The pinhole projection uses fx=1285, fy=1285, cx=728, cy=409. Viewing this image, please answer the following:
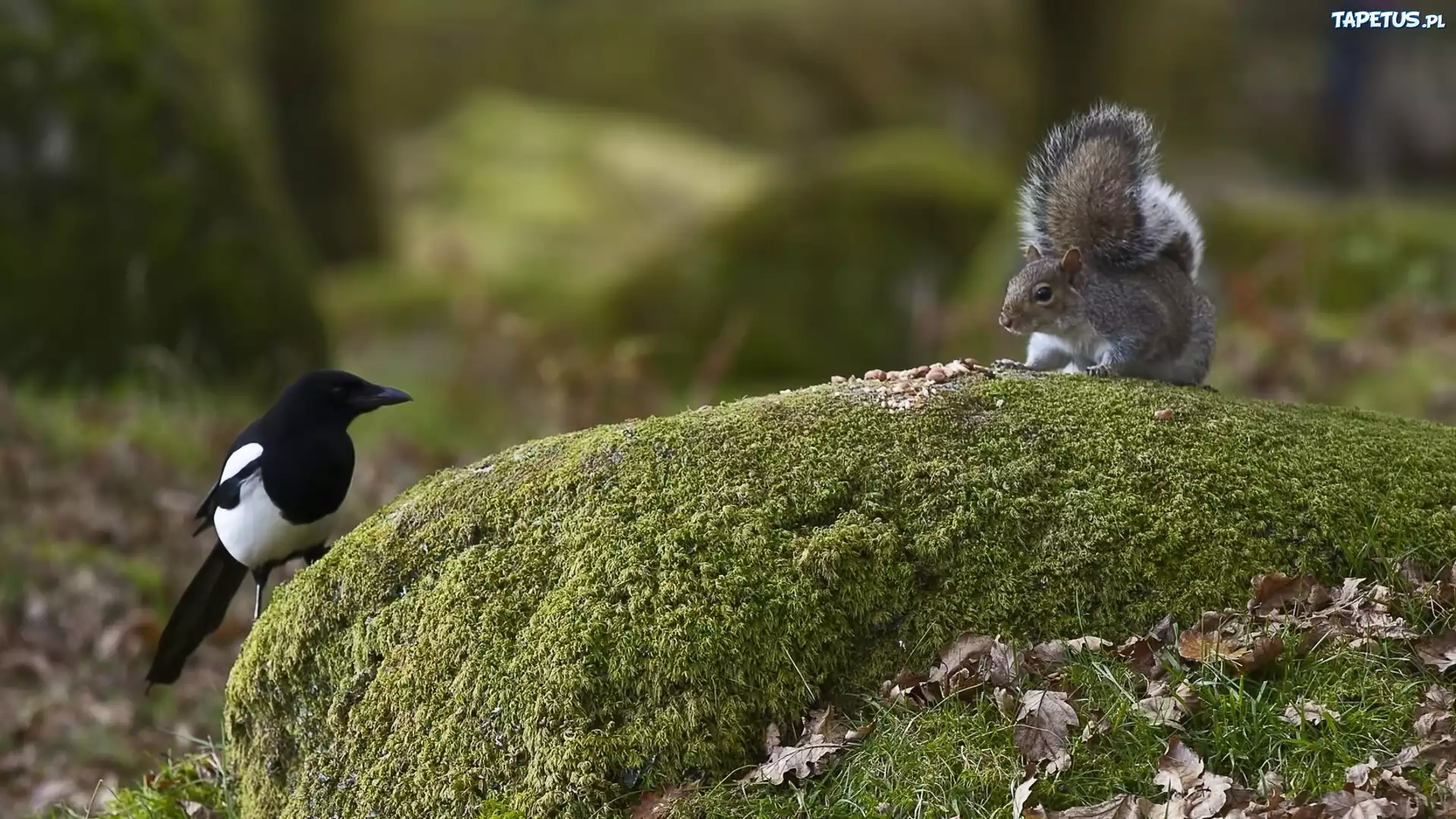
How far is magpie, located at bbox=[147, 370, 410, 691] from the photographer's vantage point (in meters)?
3.63

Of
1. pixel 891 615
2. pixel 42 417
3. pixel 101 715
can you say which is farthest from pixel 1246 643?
pixel 42 417

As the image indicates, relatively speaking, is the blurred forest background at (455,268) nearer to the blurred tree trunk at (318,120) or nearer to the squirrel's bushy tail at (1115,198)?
the blurred tree trunk at (318,120)

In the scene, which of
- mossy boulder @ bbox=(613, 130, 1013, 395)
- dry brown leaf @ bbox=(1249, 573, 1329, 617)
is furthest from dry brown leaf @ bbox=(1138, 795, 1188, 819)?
mossy boulder @ bbox=(613, 130, 1013, 395)

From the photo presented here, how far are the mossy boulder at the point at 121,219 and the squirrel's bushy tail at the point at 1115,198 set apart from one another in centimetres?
605

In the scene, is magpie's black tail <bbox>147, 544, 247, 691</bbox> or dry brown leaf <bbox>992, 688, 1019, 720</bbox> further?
magpie's black tail <bbox>147, 544, 247, 691</bbox>

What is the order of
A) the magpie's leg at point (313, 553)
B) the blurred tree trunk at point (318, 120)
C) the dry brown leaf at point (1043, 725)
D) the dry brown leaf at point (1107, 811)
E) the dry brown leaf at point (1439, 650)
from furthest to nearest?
the blurred tree trunk at point (318, 120), the magpie's leg at point (313, 553), the dry brown leaf at point (1439, 650), the dry brown leaf at point (1043, 725), the dry brown leaf at point (1107, 811)

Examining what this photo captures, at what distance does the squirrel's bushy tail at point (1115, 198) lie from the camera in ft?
12.5

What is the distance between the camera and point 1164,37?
21.5 meters

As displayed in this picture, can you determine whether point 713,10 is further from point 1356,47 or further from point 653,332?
point 653,332

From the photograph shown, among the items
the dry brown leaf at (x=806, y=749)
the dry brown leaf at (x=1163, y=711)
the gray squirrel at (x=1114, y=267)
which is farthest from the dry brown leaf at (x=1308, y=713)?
the gray squirrel at (x=1114, y=267)

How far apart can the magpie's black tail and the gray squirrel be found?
8.00ft

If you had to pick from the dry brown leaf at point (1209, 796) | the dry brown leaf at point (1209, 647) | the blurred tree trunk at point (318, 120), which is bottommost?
the dry brown leaf at point (1209, 796)

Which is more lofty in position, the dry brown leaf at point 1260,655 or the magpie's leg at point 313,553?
the magpie's leg at point 313,553

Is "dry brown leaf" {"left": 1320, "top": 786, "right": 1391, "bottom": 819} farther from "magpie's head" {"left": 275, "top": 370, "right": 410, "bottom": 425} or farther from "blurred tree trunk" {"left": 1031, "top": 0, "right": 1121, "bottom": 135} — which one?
"blurred tree trunk" {"left": 1031, "top": 0, "right": 1121, "bottom": 135}
